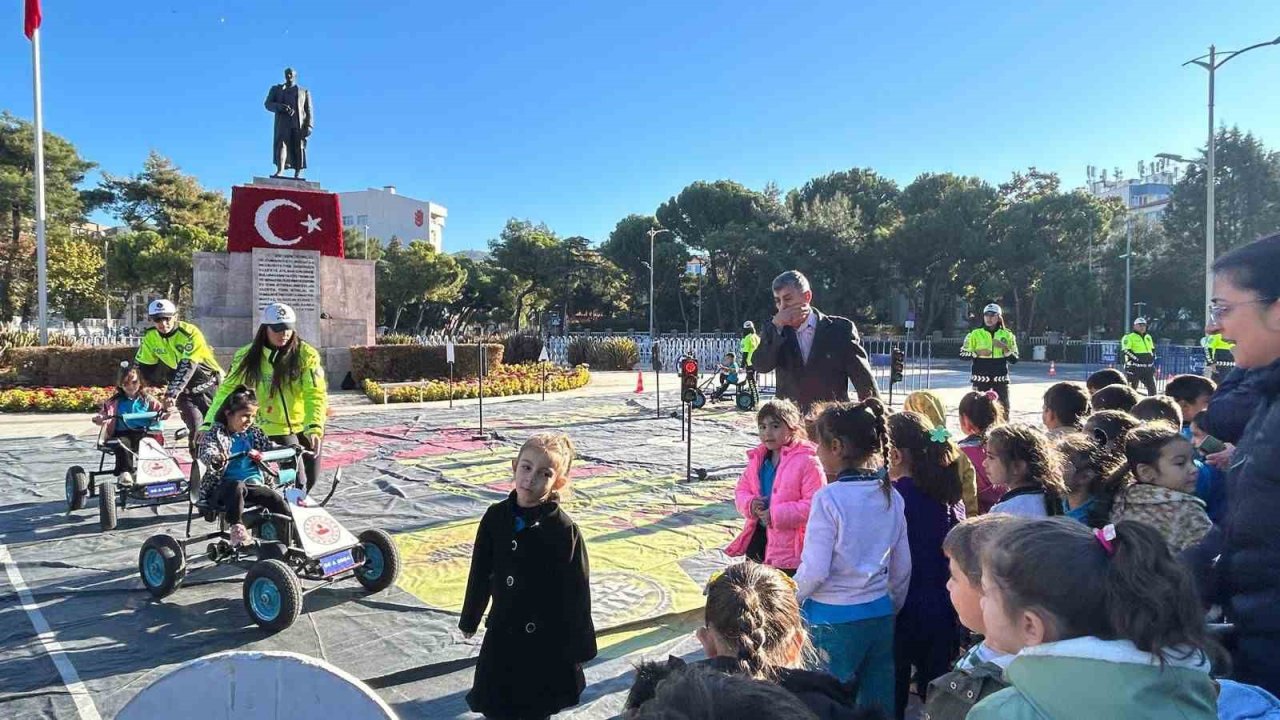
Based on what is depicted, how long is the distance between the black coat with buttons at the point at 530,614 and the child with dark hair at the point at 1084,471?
188 centimetres

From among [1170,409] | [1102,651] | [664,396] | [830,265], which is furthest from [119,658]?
[830,265]

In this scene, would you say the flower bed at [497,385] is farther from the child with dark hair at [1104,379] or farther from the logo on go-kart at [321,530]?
the child with dark hair at [1104,379]

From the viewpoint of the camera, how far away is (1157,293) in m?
41.4

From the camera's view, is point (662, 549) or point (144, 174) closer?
point (662, 549)

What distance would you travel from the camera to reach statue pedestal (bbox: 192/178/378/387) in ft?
54.5

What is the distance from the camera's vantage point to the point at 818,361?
4.70 meters

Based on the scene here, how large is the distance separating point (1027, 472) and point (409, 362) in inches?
652

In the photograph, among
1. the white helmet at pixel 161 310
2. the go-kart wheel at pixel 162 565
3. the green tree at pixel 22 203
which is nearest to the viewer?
the go-kart wheel at pixel 162 565

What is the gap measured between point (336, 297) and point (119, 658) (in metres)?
14.8

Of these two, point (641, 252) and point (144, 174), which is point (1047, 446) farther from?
point (144, 174)

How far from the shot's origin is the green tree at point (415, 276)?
4234 cm

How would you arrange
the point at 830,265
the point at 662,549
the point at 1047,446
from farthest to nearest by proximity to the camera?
the point at 830,265, the point at 662,549, the point at 1047,446

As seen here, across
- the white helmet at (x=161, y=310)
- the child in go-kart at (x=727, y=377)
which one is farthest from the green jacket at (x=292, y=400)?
the child in go-kart at (x=727, y=377)

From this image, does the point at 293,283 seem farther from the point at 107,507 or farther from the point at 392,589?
the point at 392,589
